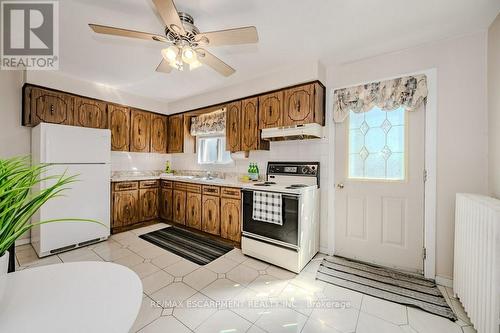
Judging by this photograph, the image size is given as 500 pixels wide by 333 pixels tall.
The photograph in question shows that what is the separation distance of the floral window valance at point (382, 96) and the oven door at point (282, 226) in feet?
4.11

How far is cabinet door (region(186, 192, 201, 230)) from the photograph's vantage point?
341 cm

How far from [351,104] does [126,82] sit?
3.45 m

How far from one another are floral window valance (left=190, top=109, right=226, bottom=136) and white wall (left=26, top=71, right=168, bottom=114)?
89 cm

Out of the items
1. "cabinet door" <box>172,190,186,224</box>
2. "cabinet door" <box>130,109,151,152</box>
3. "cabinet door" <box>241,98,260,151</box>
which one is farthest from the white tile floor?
"cabinet door" <box>130,109,151,152</box>

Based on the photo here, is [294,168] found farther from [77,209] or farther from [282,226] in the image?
[77,209]

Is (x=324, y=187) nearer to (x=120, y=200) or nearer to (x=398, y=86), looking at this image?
(x=398, y=86)

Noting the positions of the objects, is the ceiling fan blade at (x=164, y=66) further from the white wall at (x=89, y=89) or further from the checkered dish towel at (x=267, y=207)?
the white wall at (x=89, y=89)

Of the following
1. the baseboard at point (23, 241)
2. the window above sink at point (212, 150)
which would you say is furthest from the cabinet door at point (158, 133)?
the baseboard at point (23, 241)

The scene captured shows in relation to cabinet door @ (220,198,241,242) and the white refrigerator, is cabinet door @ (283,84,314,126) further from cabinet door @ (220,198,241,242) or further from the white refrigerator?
the white refrigerator

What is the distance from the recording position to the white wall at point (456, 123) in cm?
197

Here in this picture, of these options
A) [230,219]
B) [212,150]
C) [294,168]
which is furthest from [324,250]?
[212,150]

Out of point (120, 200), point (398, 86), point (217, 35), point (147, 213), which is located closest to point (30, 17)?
point (217, 35)

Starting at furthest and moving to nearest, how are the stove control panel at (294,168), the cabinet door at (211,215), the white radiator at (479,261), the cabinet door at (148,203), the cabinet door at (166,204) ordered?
the cabinet door at (166,204) → the cabinet door at (148,203) → the cabinet door at (211,215) → the stove control panel at (294,168) → the white radiator at (479,261)

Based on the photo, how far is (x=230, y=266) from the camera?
2445mm
